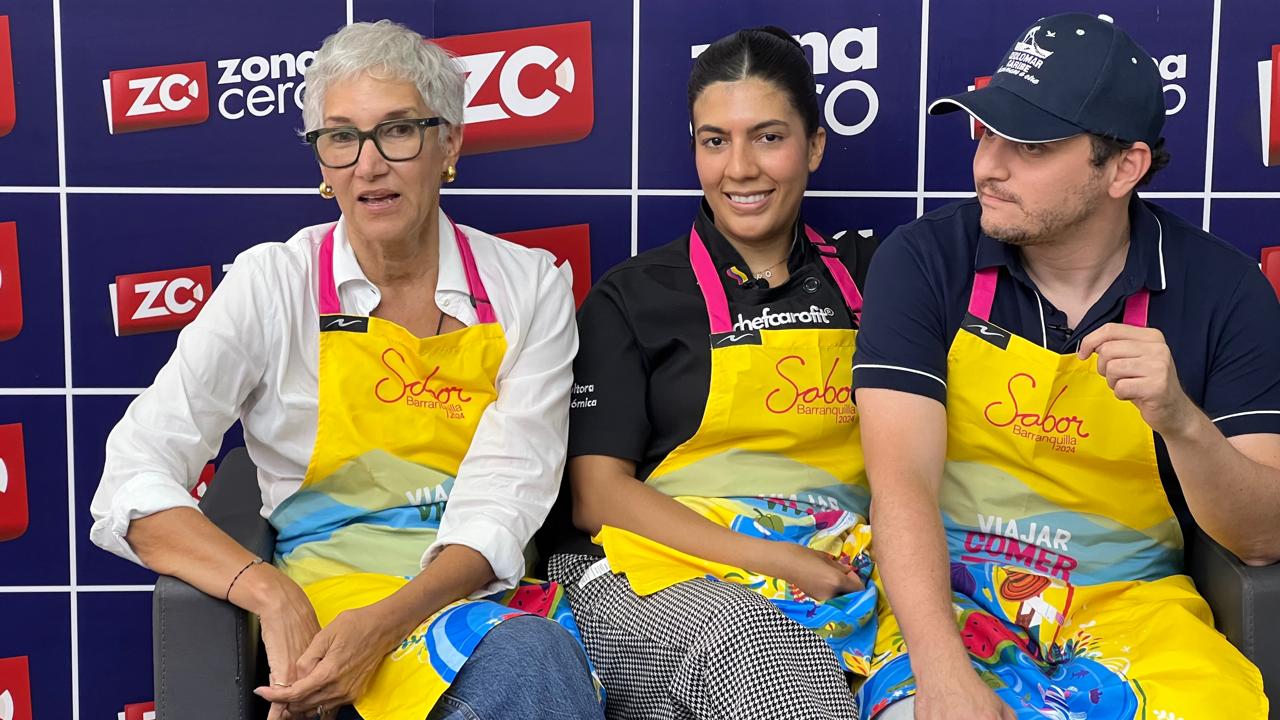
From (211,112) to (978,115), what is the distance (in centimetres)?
148

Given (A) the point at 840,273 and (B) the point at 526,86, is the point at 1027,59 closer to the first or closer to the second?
(A) the point at 840,273

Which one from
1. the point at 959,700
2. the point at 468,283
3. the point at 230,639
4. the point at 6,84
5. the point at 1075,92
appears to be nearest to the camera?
the point at 959,700

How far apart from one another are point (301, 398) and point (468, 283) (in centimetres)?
32

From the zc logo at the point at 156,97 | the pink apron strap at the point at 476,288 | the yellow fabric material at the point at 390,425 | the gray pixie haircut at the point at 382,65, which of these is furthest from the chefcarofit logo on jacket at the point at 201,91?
the yellow fabric material at the point at 390,425

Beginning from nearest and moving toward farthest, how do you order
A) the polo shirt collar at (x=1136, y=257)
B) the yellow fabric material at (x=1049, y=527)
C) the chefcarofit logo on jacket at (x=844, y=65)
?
the yellow fabric material at (x=1049, y=527) → the polo shirt collar at (x=1136, y=257) → the chefcarofit logo on jacket at (x=844, y=65)

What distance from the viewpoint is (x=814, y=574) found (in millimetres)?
2025

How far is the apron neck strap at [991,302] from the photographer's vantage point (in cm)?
204

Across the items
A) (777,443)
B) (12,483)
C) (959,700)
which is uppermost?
(777,443)

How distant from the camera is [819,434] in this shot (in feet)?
7.29

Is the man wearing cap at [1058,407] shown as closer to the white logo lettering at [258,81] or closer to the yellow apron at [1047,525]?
the yellow apron at [1047,525]

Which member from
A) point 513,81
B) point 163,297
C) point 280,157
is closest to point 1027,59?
point 513,81

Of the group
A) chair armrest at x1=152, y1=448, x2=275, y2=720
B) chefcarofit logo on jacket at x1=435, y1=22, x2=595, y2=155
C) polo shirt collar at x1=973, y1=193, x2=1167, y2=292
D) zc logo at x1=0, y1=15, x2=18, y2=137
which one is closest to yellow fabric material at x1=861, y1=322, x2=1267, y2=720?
polo shirt collar at x1=973, y1=193, x2=1167, y2=292

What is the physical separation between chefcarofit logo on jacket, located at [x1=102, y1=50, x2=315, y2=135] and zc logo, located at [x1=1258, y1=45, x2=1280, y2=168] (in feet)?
6.15

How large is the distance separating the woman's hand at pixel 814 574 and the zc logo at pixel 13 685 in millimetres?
1611
